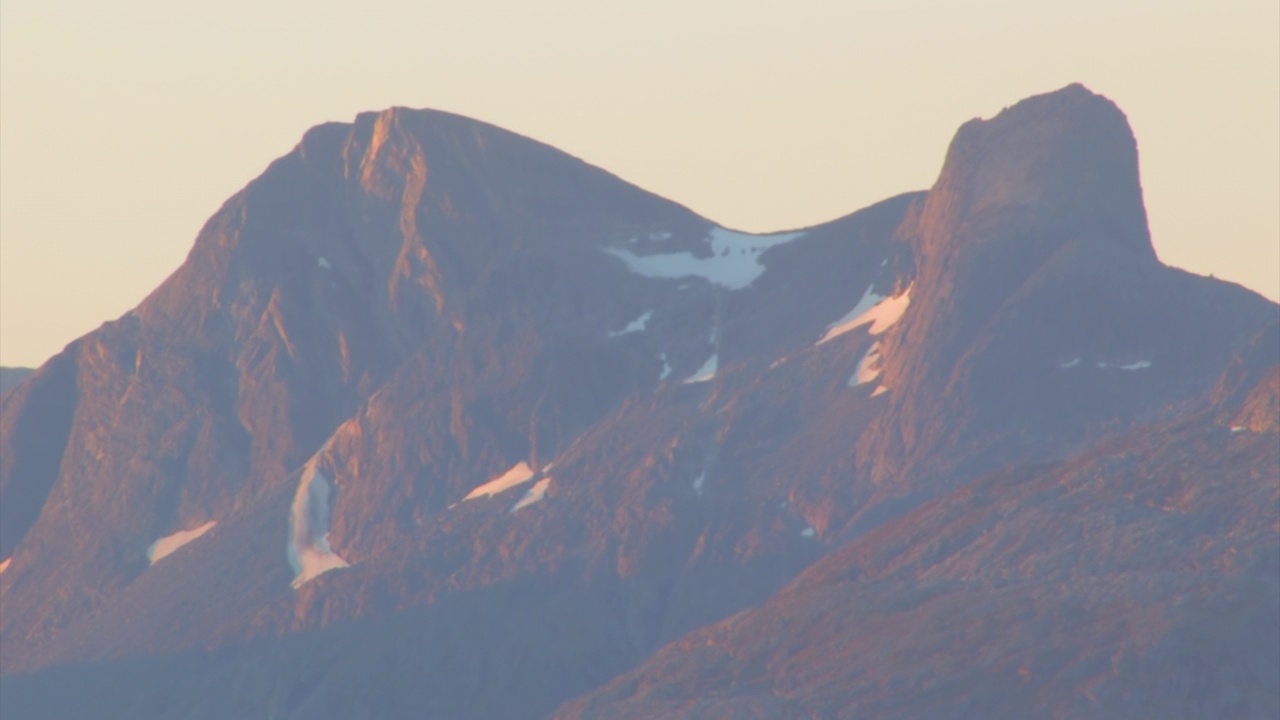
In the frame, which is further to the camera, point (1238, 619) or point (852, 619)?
point (852, 619)

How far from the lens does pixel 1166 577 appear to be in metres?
181

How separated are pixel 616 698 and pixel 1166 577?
38.1m

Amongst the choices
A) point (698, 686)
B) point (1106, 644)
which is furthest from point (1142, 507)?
point (698, 686)

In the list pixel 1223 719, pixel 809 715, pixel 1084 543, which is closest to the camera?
pixel 1223 719

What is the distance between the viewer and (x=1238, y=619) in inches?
6845

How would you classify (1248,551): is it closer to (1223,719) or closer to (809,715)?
(1223,719)

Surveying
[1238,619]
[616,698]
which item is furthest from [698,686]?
[1238,619]

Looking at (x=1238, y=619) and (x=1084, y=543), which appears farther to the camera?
(x=1084, y=543)

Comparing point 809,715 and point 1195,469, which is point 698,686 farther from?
point 1195,469

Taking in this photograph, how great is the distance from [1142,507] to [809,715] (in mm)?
29154

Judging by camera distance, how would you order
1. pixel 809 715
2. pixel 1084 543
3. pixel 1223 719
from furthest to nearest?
1. pixel 1084 543
2. pixel 809 715
3. pixel 1223 719

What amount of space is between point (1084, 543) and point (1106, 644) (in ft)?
51.7

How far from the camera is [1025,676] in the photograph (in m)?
175

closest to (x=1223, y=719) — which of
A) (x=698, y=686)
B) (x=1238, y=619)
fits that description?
(x=1238, y=619)
